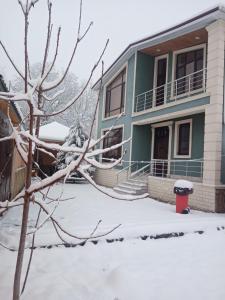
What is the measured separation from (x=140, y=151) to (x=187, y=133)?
289 centimetres

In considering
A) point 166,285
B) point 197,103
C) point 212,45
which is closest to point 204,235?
point 166,285

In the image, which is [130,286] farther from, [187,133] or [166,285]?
[187,133]

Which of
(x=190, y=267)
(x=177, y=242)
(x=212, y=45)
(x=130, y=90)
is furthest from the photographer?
(x=130, y=90)

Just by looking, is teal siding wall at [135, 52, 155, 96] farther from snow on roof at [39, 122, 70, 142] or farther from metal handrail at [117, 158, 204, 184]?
snow on roof at [39, 122, 70, 142]

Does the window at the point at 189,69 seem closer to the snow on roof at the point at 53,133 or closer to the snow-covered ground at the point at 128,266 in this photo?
the snow-covered ground at the point at 128,266

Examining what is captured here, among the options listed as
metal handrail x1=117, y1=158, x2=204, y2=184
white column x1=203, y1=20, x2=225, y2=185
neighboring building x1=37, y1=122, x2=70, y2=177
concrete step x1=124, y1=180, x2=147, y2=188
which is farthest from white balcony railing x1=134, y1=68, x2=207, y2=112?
neighboring building x1=37, y1=122, x2=70, y2=177

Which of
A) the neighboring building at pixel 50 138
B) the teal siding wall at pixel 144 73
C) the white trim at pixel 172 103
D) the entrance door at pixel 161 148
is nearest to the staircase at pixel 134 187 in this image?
the entrance door at pixel 161 148

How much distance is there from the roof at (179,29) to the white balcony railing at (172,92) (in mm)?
1946

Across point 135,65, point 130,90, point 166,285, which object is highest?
point 135,65

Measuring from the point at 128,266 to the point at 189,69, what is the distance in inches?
432

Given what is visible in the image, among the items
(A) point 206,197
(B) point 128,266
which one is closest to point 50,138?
(A) point 206,197

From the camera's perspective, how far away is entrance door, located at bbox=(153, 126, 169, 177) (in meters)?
14.2

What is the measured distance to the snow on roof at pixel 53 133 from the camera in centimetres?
2389

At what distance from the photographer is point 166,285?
3742 mm
